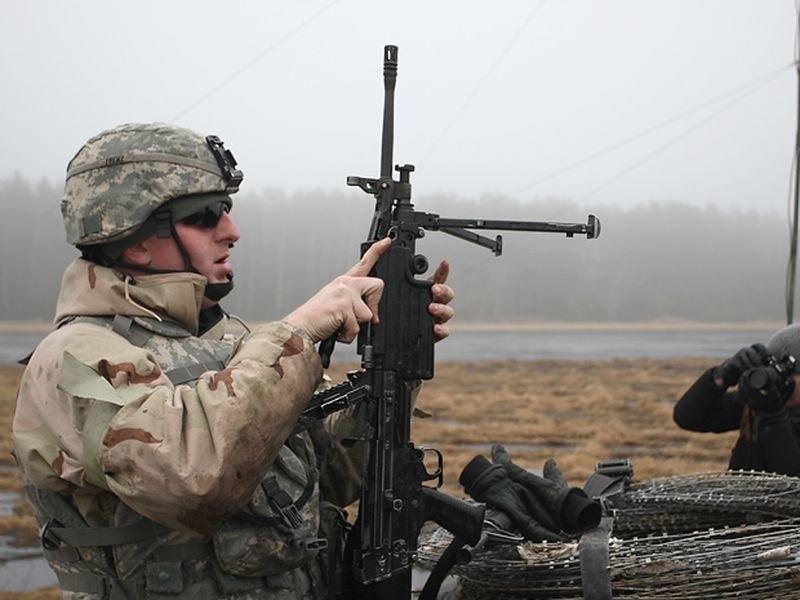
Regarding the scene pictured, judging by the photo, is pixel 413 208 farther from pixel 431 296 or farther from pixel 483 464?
pixel 483 464

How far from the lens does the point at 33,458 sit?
223 cm

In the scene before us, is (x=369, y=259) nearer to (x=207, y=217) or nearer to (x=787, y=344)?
(x=207, y=217)

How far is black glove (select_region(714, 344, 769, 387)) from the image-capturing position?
13.9 feet

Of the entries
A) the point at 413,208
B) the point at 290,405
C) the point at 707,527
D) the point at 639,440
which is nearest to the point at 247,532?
the point at 290,405

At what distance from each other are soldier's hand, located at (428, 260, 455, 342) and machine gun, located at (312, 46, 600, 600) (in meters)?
0.02

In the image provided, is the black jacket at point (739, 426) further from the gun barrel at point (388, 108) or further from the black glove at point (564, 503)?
the gun barrel at point (388, 108)

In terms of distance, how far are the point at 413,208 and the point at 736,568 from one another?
1.46 metres

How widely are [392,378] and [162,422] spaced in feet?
2.86

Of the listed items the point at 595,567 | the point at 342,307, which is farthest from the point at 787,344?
the point at 342,307

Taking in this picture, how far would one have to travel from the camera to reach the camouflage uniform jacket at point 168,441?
Result: 203cm

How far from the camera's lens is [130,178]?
2492 millimetres

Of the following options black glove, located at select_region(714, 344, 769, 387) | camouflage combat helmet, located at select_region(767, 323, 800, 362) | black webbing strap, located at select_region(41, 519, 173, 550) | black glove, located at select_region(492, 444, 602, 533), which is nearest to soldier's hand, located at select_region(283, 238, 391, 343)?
black webbing strap, located at select_region(41, 519, 173, 550)

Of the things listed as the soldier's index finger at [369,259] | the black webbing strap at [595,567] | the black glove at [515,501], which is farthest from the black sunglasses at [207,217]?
the black webbing strap at [595,567]

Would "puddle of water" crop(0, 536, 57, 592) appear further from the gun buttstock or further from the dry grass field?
the gun buttstock
